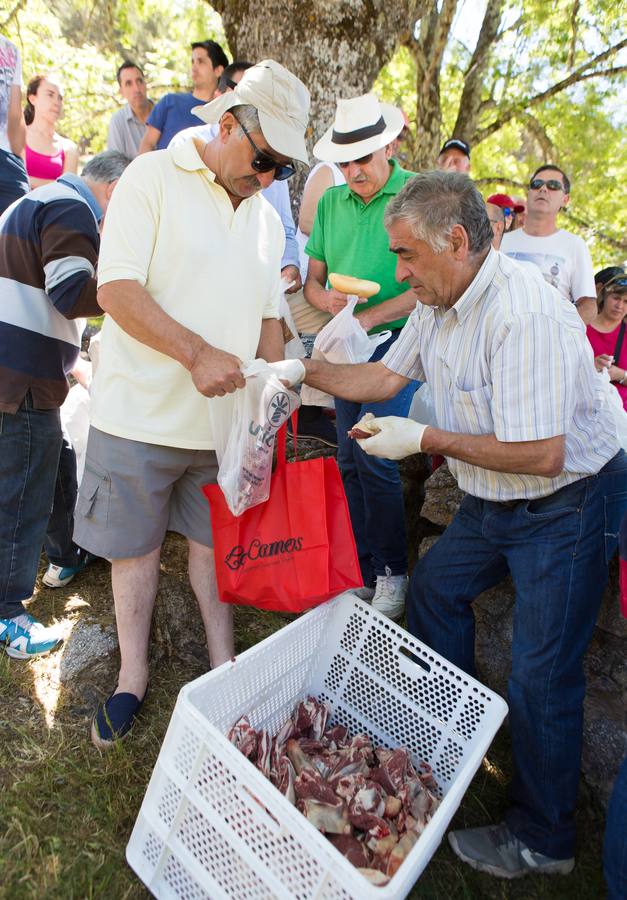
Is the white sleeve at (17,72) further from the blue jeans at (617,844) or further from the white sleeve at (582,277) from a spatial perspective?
the blue jeans at (617,844)

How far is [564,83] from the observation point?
7.75 m

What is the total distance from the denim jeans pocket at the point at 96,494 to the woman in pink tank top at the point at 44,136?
3741mm

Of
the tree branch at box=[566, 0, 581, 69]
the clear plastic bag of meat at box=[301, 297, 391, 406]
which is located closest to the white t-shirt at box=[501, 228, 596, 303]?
the clear plastic bag of meat at box=[301, 297, 391, 406]

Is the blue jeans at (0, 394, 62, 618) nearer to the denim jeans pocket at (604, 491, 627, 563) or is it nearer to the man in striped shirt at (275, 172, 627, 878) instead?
the man in striped shirt at (275, 172, 627, 878)

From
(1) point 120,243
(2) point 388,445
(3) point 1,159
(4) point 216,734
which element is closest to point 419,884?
(4) point 216,734

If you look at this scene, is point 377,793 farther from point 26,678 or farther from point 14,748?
point 26,678

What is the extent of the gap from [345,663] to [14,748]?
3.88ft

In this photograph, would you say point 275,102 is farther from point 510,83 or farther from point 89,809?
point 510,83

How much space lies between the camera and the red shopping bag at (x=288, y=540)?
2062 mm

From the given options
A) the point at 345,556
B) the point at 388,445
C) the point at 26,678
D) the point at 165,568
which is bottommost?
the point at 26,678

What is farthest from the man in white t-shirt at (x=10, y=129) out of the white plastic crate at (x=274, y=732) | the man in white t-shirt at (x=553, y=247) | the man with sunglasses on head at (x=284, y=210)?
the man in white t-shirt at (x=553, y=247)

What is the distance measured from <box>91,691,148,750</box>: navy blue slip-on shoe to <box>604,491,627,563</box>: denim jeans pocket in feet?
5.49

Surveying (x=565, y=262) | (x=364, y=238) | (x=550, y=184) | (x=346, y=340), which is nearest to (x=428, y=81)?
(x=550, y=184)

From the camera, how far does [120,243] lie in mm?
1884
